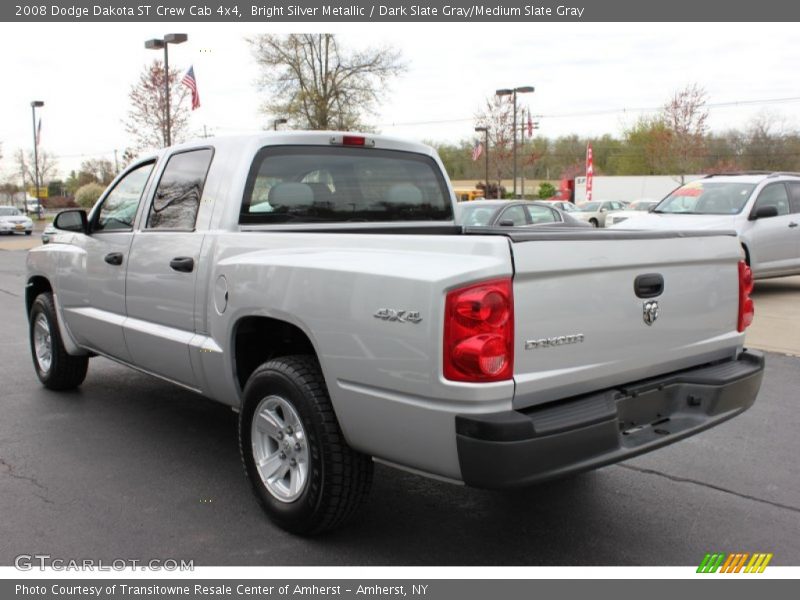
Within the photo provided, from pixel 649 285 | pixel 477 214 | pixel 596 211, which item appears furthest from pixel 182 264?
pixel 596 211

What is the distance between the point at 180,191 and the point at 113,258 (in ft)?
2.55

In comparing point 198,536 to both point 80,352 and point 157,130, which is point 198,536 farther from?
point 157,130

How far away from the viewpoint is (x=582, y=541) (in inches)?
140

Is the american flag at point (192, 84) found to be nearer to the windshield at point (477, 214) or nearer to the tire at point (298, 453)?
the windshield at point (477, 214)

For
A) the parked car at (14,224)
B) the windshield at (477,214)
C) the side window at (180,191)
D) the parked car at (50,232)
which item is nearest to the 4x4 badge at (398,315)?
the side window at (180,191)

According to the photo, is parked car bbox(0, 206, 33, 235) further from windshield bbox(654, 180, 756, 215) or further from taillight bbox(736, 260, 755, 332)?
taillight bbox(736, 260, 755, 332)

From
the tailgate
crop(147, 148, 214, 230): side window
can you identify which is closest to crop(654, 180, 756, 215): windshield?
the tailgate

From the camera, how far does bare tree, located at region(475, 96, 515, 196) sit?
46.6 m

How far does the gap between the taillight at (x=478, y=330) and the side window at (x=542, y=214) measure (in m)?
12.5

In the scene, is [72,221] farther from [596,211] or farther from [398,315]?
[596,211]

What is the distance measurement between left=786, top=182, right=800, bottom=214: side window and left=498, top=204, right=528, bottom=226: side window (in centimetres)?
443

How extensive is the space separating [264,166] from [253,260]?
783 mm

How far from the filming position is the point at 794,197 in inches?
472

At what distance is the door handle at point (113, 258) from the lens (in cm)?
499
